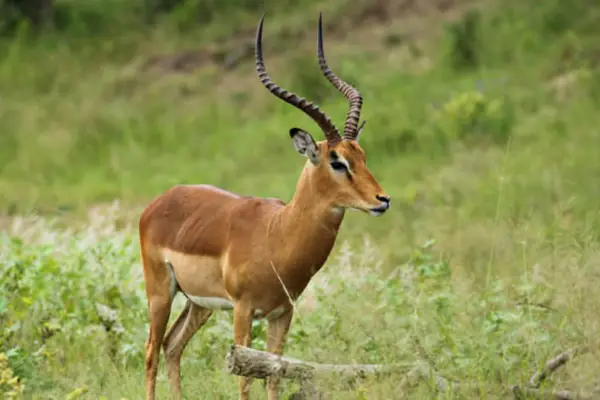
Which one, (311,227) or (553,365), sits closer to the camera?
(553,365)

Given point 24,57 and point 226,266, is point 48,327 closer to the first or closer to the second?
point 226,266

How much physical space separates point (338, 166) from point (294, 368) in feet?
3.34

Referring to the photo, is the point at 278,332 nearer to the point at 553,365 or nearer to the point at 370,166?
the point at 553,365

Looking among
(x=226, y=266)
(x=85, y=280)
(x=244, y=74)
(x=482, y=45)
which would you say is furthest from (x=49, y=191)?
(x=226, y=266)

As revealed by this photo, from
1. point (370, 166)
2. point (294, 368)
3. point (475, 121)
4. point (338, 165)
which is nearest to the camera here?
point (294, 368)

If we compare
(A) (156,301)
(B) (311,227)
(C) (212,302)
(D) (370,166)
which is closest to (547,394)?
(B) (311,227)

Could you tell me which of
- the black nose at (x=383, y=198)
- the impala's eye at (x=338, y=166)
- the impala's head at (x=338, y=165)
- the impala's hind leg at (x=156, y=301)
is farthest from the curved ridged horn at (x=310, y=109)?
the impala's hind leg at (x=156, y=301)

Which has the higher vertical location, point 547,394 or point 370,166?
point 370,166

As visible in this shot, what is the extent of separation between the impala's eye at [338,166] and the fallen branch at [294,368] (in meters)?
0.96

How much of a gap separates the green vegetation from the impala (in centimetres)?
45

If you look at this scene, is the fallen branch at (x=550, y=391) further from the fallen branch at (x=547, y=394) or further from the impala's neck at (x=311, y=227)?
the impala's neck at (x=311, y=227)

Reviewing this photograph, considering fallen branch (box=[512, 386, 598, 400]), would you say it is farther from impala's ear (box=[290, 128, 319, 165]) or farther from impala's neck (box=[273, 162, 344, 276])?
impala's ear (box=[290, 128, 319, 165])

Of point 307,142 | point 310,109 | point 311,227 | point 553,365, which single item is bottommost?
point 553,365

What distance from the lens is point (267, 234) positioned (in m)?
6.71
